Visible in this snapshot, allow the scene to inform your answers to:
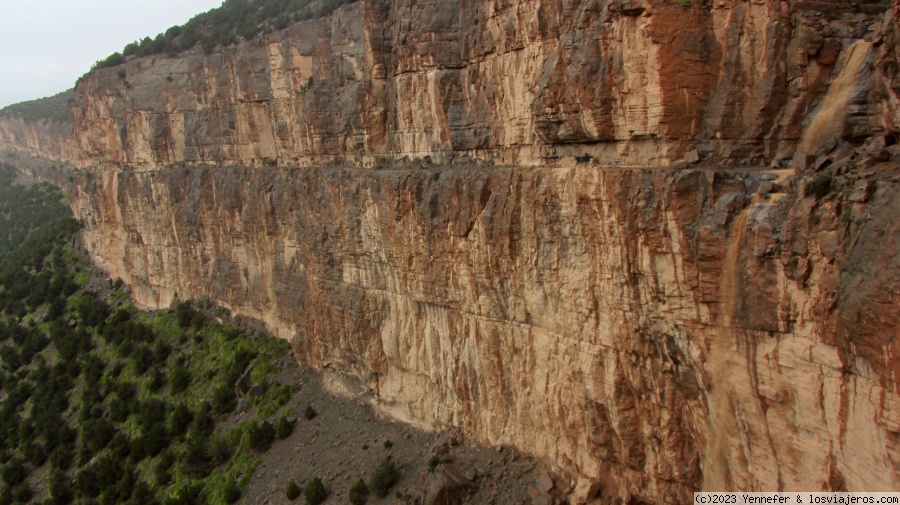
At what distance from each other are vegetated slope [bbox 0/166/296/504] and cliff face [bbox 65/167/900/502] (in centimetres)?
489

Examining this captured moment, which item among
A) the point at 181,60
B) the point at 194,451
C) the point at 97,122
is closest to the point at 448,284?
the point at 194,451

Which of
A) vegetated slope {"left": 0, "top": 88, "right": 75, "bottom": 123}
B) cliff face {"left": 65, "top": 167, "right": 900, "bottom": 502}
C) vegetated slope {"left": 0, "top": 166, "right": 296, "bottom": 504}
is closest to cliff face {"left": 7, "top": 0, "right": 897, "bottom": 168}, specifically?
cliff face {"left": 65, "top": 167, "right": 900, "bottom": 502}

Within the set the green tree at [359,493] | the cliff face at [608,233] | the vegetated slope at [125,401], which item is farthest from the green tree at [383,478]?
the vegetated slope at [125,401]

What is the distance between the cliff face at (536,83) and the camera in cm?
1430

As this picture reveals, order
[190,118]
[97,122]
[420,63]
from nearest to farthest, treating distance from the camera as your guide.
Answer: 1. [420,63]
2. [190,118]
3. [97,122]

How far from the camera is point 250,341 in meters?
33.6

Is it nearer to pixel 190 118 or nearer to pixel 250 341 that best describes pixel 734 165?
pixel 250 341

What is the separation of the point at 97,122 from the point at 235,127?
17194mm

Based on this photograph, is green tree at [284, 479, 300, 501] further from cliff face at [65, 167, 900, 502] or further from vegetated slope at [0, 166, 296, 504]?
cliff face at [65, 167, 900, 502]

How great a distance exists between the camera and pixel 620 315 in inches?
637

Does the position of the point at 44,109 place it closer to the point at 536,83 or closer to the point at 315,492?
the point at 315,492

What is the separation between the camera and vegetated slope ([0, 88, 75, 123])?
252 feet

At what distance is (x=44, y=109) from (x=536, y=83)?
88.6 meters

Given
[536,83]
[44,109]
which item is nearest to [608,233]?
[536,83]
